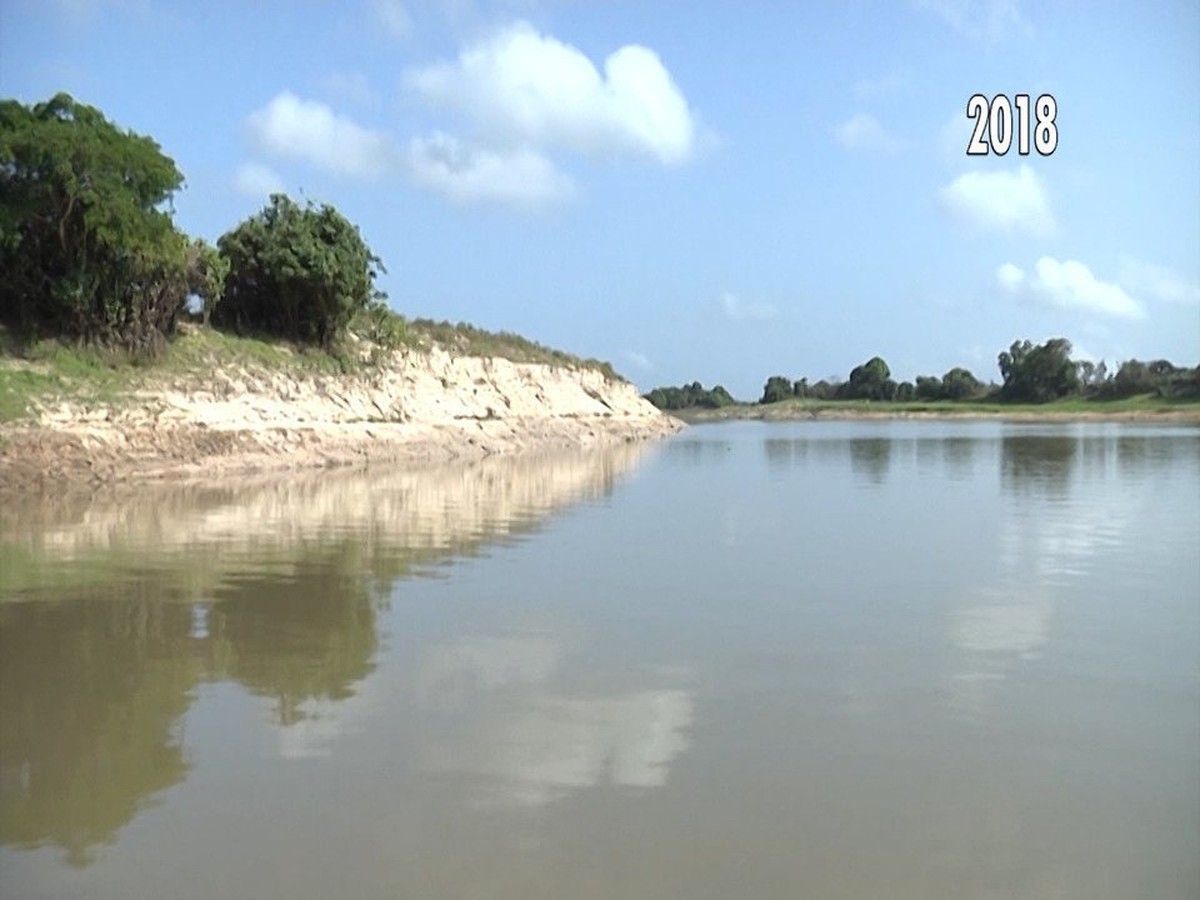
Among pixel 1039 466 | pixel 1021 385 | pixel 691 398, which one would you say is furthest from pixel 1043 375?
pixel 1039 466

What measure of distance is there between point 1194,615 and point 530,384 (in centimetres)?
3963

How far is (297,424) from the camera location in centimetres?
2780

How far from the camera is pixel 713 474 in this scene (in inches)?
1031

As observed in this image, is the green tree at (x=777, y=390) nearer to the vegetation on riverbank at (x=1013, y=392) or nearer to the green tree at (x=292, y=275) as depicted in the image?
the vegetation on riverbank at (x=1013, y=392)

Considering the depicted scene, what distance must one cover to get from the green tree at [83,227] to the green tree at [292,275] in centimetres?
673

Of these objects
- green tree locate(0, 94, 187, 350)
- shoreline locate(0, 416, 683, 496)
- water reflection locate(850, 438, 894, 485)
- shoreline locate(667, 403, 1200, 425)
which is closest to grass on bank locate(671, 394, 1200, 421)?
shoreline locate(667, 403, 1200, 425)

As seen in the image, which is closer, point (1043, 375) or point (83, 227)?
point (83, 227)

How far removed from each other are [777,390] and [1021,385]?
1486 inches

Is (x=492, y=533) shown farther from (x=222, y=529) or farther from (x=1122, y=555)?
(x=1122, y=555)

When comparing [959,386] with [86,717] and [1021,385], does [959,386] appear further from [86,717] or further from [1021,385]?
[86,717]

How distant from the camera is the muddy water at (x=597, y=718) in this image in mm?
4117

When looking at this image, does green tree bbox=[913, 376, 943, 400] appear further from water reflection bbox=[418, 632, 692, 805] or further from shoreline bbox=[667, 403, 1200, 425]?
water reflection bbox=[418, 632, 692, 805]

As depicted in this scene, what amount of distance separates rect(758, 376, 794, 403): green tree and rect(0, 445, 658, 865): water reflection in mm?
121516

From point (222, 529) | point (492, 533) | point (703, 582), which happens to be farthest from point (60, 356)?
point (703, 582)
